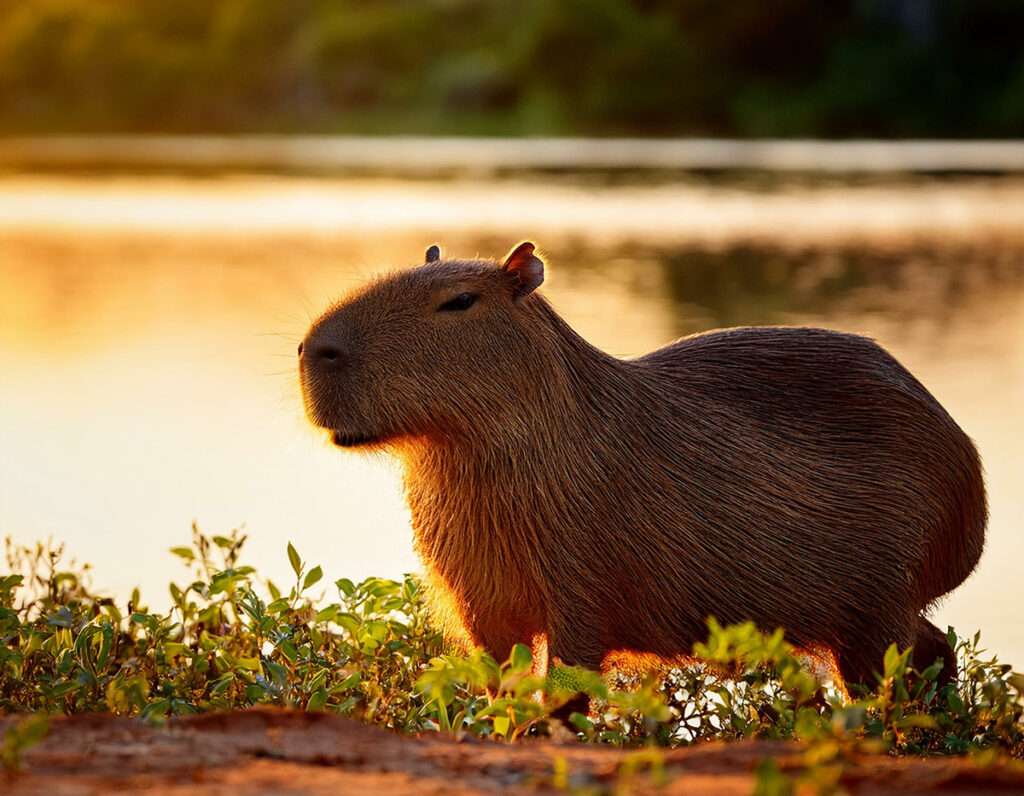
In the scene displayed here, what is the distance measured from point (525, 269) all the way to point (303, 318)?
0.92m

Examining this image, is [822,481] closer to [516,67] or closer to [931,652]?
[931,652]

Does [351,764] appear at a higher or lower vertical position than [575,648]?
lower

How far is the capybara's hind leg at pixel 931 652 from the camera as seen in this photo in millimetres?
4852

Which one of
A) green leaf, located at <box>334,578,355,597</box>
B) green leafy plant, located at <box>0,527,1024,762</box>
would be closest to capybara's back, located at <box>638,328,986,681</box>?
green leafy plant, located at <box>0,527,1024,762</box>

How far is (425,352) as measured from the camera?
13.5 feet

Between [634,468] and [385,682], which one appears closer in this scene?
[634,468]

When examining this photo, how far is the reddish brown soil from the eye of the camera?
2.84 metres

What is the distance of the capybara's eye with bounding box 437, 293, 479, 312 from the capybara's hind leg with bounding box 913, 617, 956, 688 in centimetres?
164

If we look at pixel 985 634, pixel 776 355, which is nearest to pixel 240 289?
pixel 985 634

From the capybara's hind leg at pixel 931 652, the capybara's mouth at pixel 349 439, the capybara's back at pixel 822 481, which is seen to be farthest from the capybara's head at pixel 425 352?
the capybara's hind leg at pixel 931 652

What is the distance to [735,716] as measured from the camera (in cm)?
445

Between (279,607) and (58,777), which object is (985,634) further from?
(58,777)

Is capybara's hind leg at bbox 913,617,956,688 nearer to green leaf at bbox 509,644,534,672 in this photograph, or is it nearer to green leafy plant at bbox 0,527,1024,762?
green leafy plant at bbox 0,527,1024,762

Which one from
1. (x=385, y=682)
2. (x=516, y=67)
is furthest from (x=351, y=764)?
(x=516, y=67)
